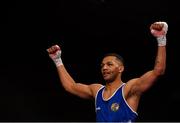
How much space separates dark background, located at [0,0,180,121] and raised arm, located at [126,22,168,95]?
2016mm

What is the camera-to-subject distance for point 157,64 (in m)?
4.23

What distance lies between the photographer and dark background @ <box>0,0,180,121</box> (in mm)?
6527

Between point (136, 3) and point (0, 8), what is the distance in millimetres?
1827

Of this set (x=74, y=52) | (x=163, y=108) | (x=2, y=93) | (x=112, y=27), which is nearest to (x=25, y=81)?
(x=2, y=93)

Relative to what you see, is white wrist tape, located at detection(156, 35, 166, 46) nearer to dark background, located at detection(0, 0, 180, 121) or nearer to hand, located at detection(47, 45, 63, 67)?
hand, located at detection(47, 45, 63, 67)

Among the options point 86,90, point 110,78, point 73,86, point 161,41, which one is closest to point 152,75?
point 161,41

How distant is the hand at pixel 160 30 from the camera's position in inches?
168

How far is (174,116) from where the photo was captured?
7.27 m

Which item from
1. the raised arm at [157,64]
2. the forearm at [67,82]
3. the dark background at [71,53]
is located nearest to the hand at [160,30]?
the raised arm at [157,64]

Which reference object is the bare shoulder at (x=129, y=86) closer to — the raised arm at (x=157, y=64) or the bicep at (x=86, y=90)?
the raised arm at (x=157, y=64)

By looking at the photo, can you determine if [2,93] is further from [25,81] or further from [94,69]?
[94,69]

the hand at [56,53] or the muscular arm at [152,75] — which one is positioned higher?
the hand at [56,53]

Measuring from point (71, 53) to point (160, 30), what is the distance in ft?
10.1

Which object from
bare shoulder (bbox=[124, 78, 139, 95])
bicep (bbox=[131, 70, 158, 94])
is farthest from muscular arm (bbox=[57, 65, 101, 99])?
bicep (bbox=[131, 70, 158, 94])
